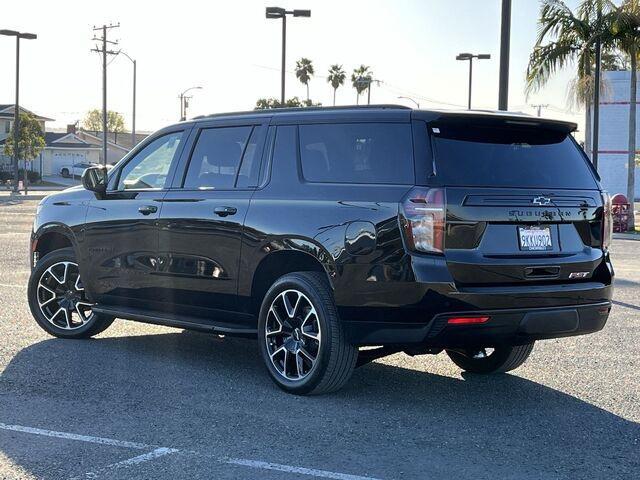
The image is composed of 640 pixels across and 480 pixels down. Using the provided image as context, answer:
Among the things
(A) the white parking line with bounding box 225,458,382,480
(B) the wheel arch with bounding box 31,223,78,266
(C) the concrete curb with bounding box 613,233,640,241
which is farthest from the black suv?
(C) the concrete curb with bounding box 613,233,640,241

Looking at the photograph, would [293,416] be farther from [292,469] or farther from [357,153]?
[357,153]

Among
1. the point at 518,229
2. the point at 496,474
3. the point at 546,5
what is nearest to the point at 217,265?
the point at 518,229

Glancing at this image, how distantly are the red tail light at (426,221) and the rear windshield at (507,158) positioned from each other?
0.54 ft

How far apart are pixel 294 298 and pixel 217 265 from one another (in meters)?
0.78

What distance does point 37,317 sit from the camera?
28.1 ft

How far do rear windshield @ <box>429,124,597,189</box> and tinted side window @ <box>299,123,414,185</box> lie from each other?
23 centimetres

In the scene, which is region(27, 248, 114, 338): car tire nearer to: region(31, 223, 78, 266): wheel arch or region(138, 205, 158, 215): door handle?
region(31, 223, 78, 266): wheel arch

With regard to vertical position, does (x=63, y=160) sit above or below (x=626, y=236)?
above

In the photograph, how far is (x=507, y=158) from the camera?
20.3 feet

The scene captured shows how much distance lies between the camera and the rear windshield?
6.00 m

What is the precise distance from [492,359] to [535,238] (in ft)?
5.20

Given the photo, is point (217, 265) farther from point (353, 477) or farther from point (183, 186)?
point (353, 477)

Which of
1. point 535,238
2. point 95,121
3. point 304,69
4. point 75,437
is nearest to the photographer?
point 75,437

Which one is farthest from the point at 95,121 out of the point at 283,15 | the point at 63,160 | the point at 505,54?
the point at 505,54
